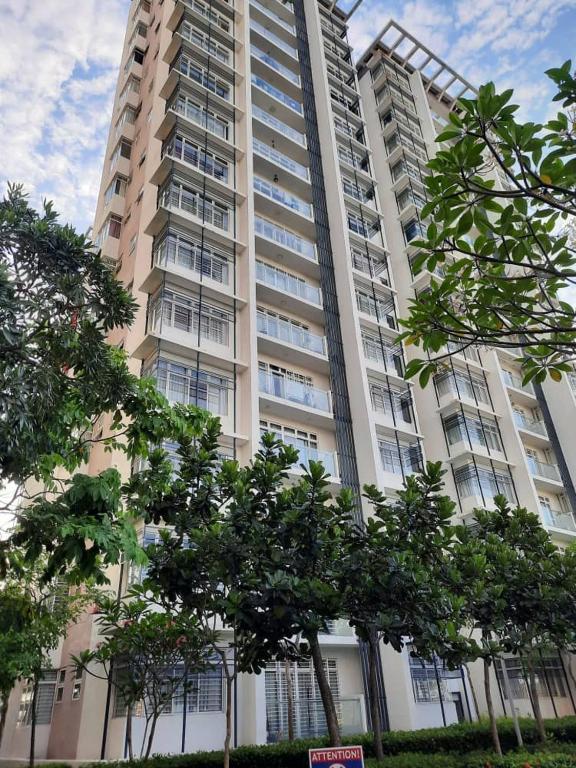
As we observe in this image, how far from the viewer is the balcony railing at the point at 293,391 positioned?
1977 cm

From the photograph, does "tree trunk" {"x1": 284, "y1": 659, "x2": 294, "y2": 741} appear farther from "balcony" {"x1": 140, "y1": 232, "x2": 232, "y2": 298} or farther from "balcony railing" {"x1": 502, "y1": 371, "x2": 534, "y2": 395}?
"balcony railing" {"x1": 502, "y1": 371, "x2": 534, "y2": 395}

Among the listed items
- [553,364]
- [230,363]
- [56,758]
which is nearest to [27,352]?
[553,364]

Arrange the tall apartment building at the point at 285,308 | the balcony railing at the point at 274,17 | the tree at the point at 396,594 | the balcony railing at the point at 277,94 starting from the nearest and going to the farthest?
1. the tree at the point at 396,594
2. the tall apartment building at the point at 285,308
3. the balcony railing at the point at 277,94
4. the balcony railing at the point at 274,17

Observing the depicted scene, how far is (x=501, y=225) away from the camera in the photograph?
432cm

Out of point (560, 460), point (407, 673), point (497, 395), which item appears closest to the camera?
point (407, 673)

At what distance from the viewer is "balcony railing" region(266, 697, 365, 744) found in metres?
15.0

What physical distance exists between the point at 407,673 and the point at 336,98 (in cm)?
2745

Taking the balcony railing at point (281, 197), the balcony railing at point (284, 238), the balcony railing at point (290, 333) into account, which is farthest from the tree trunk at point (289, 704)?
the balcony railing at point (281, 197)

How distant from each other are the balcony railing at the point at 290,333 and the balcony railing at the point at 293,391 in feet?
4.89

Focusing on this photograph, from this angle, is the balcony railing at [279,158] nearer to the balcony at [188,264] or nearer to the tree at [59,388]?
the balcony at [188,264]

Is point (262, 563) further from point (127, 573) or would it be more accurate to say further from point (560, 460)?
point (560, 460)

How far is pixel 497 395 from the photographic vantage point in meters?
25.9

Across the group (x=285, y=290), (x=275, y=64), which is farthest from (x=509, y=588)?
(x=275, y=64)

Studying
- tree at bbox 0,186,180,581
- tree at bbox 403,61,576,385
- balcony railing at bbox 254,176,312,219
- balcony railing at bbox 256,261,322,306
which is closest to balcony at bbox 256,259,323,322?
balcony railing at bbox 256,261,322,306
